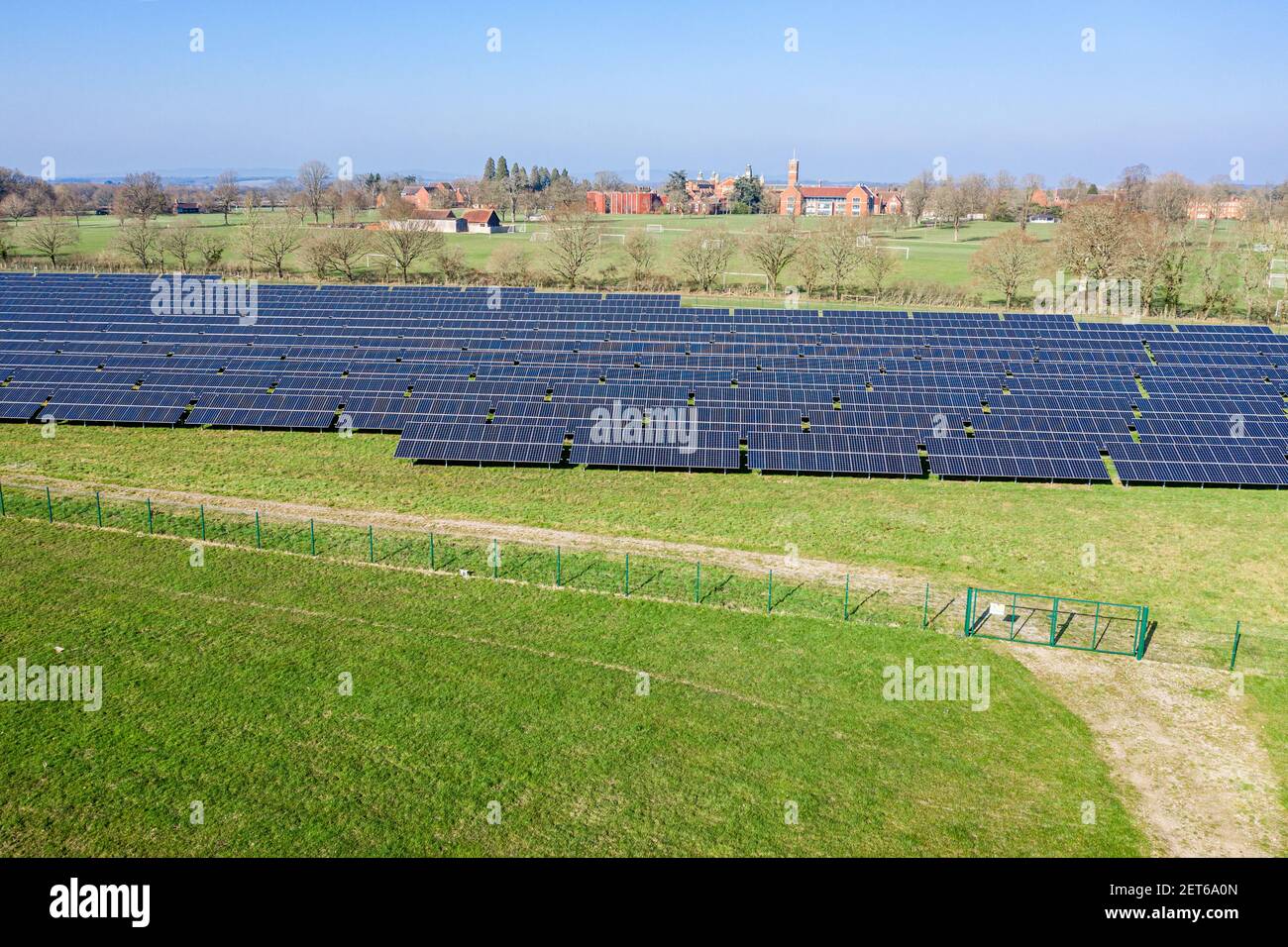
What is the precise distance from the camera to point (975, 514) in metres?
36.6

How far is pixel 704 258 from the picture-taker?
95.4m

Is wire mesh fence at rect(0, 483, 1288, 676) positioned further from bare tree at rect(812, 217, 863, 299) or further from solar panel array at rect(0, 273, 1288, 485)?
→ bare tree at rect(812, 217, 863, 299)

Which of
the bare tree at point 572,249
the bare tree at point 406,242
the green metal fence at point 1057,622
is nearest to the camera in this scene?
the green metal fence at point 1057,622

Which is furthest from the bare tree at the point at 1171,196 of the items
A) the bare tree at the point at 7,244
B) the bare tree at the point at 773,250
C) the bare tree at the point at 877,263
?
the bare tree at the point at 7,244

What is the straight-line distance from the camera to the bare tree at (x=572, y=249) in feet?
313

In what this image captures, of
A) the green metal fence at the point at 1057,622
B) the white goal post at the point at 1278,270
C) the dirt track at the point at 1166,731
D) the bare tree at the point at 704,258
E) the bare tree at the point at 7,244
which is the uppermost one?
the bare tree at the point at 7,244

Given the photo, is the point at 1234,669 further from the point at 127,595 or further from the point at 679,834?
the point at 127,595

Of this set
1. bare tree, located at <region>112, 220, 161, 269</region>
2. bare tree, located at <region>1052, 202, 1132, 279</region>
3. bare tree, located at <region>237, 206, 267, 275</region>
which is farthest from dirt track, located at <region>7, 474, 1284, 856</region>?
bare tree, located at <region>112, 220, 161, 269</region>

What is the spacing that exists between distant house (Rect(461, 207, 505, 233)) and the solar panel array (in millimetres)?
109985

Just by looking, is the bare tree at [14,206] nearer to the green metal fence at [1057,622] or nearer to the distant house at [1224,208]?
the green metal fence at [1057,622]

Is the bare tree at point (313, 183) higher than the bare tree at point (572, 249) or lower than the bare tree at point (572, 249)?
higher

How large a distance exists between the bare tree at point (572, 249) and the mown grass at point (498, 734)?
7183 centimetres
